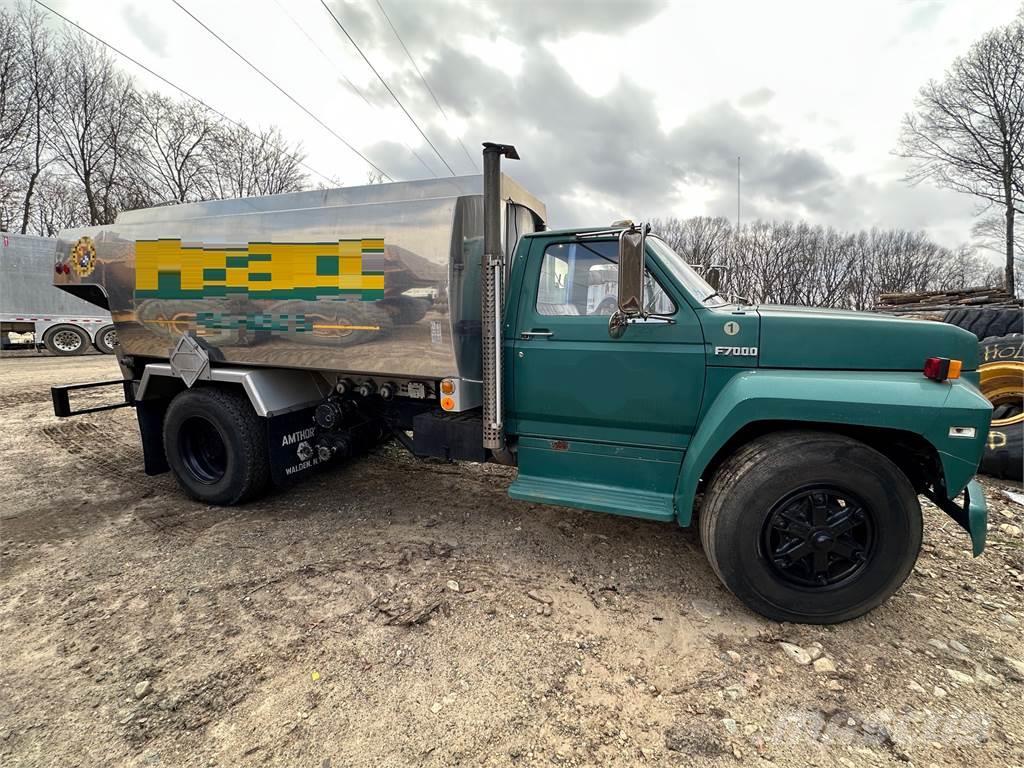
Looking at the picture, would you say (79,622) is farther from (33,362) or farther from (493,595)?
(33,362)

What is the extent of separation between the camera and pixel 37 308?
15.6 m

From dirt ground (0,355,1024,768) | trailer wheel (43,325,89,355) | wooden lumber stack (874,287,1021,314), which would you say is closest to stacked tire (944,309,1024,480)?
dirt ground (0,355,1024,768)

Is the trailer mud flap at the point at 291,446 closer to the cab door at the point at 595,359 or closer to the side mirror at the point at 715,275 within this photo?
the cab door at the point at 595,359

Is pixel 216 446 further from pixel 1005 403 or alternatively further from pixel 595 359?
pixel 1005 403

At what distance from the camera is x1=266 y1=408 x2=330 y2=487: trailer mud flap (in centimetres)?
407

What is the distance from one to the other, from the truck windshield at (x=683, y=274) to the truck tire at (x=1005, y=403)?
3.92 meters

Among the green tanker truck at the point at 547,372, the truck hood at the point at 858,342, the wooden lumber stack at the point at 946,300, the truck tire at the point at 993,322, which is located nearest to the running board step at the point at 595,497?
the green tanker truck at the point at 547,372

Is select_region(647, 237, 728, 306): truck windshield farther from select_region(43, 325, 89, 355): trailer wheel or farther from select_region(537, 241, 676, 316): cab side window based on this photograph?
select_region(43, 325, 89, 355): trailer wheel

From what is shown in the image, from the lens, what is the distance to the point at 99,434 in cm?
655

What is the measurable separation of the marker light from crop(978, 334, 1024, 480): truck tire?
331cm

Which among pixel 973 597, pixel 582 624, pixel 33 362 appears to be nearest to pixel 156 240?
pixel 582 624

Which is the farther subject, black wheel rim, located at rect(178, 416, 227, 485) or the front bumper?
black wheel rim, located at rect(178, 416, 227, 485)

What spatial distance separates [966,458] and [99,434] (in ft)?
28.9

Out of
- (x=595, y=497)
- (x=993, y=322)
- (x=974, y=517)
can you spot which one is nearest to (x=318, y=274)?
(x=595, y=497)
